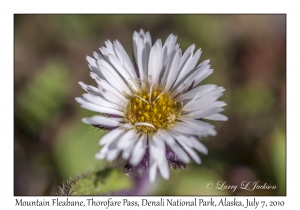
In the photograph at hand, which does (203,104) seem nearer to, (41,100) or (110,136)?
(110,136)

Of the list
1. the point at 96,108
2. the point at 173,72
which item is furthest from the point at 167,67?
the point at 96,108

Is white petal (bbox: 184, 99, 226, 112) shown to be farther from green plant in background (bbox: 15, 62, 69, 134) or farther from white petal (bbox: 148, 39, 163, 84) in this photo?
green plant in background (bbox: 15, 62, 69, 134)

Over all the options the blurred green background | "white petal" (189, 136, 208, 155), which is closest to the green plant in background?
the blurred green background

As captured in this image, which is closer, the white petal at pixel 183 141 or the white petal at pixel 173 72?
the white petal at pixel 183 141

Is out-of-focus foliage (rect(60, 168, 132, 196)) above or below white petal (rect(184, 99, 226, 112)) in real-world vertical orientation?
below

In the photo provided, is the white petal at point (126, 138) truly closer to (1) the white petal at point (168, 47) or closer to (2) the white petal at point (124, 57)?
(2) the white petal at point (124, 57)

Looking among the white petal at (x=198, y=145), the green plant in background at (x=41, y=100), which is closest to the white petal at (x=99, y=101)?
the white petal at (x=198, y=145)

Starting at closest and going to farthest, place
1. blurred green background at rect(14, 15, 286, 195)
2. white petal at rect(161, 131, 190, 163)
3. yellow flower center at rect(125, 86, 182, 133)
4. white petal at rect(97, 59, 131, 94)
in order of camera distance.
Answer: white petal at rect(161, 131, 190, 163)
white petal at rect(97, 59, 131, 94)
yellow flower center at rect(125, 86, 182, 133)
blurred green background at rect(14, 15, 286, 195)
